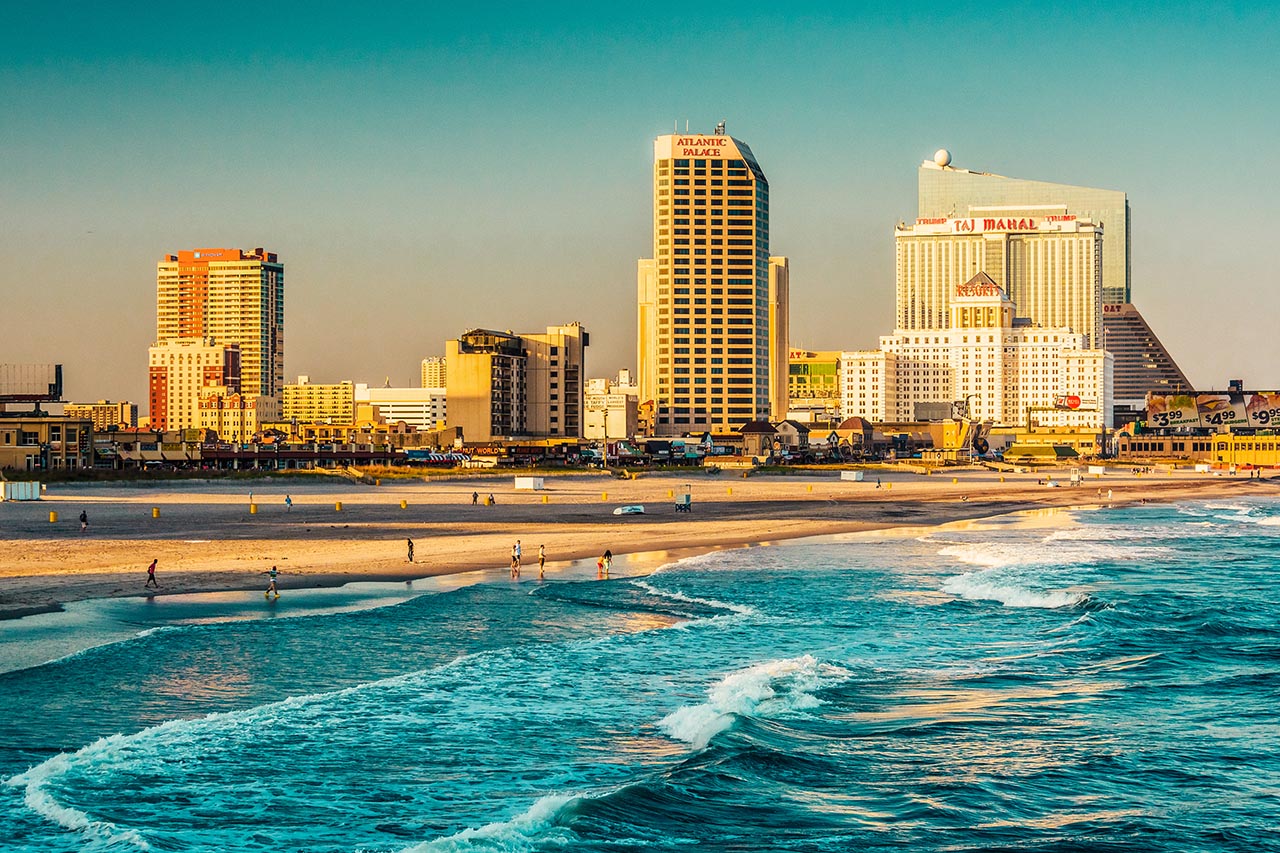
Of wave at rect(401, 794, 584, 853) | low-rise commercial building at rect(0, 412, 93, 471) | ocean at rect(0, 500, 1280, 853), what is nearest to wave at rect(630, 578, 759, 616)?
ocean at rect(0, 500, 1280, 853)

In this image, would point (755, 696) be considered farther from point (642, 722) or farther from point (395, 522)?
point (395, 522)

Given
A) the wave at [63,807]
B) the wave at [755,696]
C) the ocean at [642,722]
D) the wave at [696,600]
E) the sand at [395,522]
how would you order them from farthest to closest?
the sand at [395,522], the wave at [696,600], the wave at [755,696], the ocean at [642,722], the wave at [63,807]

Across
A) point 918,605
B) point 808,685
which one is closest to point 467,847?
point 808,685

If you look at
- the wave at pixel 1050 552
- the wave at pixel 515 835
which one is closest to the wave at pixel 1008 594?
the wave at pixel 1050 552

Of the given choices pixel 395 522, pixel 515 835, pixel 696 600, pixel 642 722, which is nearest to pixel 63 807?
pixel 515 835

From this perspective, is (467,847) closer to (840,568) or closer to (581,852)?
(581,852)

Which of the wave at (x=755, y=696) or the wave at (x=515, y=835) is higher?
the wave at (x=755, y=696)

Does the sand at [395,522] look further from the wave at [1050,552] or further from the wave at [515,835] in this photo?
the wave at [515,835]
